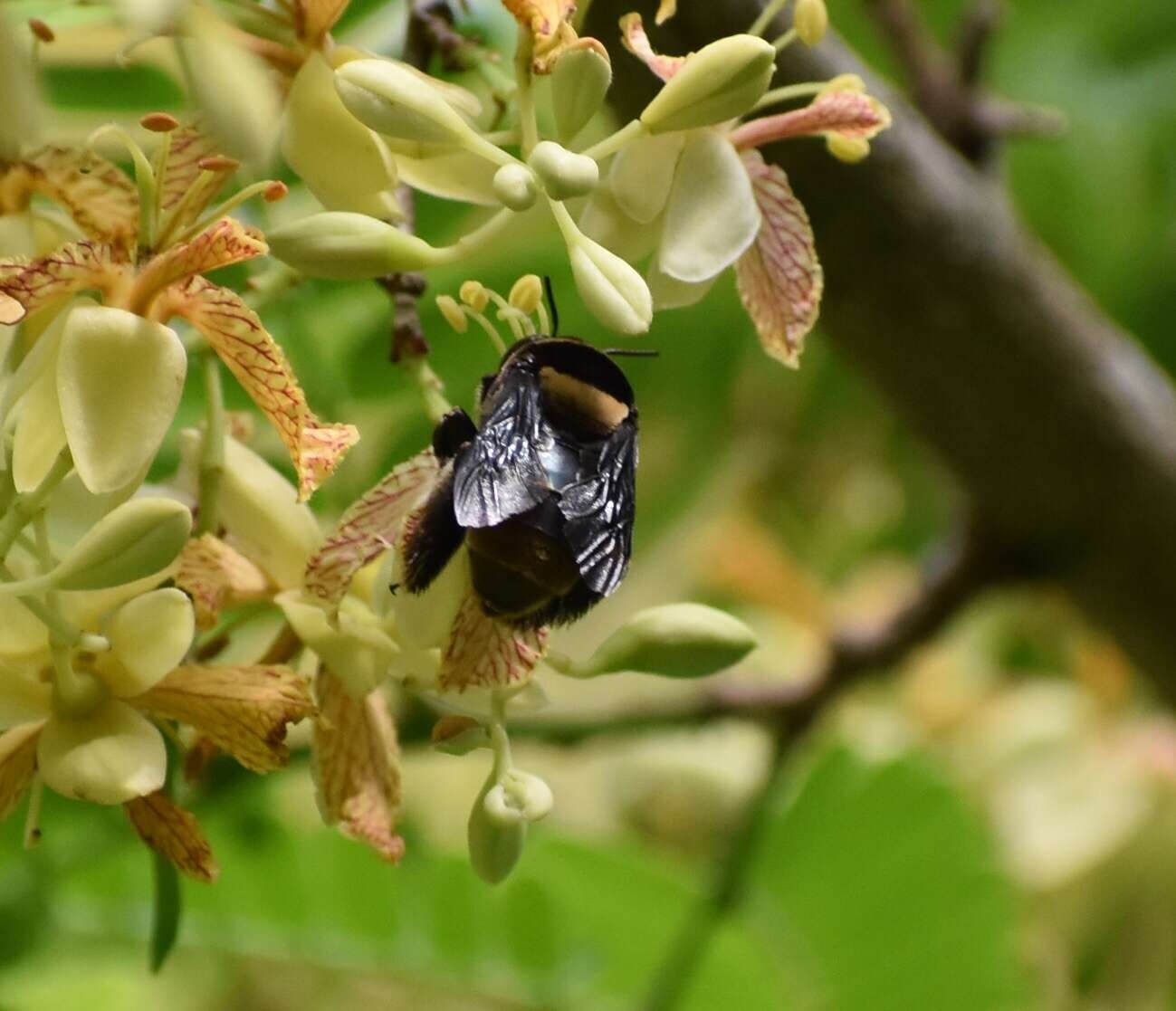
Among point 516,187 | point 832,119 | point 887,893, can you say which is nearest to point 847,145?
point 832,119

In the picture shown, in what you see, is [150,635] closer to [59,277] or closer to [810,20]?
[59,277]

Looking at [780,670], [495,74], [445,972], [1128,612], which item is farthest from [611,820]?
[495,74]

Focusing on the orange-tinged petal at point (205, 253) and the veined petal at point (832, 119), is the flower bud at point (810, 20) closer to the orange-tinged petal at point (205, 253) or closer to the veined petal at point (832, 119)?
the veined petal at point (832, 119)

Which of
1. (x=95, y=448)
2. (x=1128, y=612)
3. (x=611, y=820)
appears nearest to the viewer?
(x=95, y=448)

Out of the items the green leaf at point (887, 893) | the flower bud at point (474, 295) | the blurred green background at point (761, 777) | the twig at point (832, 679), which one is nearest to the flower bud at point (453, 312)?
the flower bud at point (474, 295)

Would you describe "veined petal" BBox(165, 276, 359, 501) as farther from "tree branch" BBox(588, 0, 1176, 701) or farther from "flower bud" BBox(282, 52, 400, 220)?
"tree branch" BBox(588, 0, 1176, 701)

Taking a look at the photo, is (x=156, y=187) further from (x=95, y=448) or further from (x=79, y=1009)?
(x=79, y=1009)

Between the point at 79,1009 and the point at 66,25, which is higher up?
the point at 66,25
